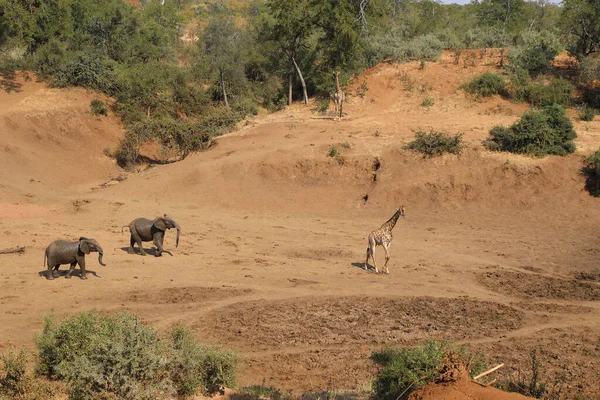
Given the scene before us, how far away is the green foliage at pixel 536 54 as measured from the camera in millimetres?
35125

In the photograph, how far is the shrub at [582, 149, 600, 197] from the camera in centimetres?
2280

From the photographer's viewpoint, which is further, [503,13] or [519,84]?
[503,13]

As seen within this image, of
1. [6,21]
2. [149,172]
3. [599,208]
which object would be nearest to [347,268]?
[599,208]

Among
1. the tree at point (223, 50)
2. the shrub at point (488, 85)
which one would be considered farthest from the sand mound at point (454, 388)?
the tree at point (223, 50)

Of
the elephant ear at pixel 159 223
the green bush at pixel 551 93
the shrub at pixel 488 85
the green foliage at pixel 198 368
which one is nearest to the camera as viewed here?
the green foliage at pixel 198 368

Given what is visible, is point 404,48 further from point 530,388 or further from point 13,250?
point 530,388

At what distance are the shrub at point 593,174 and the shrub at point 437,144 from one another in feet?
16.4

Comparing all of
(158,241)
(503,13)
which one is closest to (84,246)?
(158,241)

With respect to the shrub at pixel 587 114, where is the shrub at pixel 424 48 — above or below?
above

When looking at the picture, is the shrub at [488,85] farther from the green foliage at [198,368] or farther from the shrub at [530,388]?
the green foliage at [198,368]

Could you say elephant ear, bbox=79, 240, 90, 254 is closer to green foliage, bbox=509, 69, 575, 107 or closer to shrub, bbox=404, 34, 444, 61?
green foliage, bbox=509, 69, 575, 107

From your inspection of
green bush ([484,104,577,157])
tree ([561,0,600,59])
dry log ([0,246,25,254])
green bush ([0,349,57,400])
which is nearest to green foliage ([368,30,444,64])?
tree ([561,0,600,59])

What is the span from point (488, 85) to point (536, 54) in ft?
14.0

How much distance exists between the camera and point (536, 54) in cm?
3531
